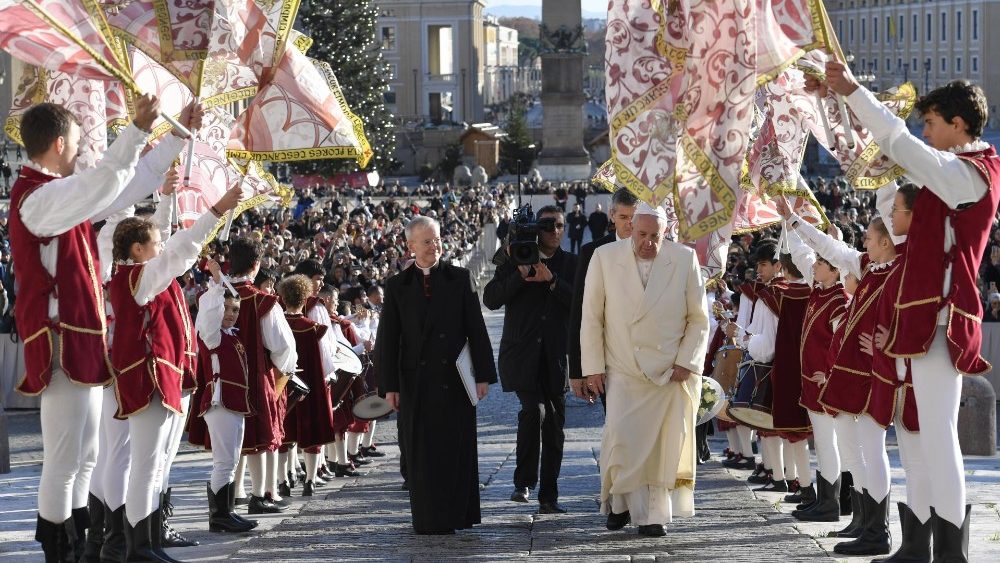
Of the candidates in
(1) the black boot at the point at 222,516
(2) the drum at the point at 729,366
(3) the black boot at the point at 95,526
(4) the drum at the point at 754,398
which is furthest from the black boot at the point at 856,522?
(3) the black boot at the point at 95,526

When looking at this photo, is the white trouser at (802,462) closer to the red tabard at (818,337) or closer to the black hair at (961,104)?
the red tabard at (818,337)

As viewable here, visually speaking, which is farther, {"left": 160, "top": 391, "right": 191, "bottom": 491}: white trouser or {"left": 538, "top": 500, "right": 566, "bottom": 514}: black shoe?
{"left": 538, "top": 500, "right": 566, "bottom": 514}: black shoe

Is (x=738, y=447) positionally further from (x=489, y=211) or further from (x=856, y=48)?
(x=856, y=48)

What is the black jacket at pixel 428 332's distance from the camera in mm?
8844

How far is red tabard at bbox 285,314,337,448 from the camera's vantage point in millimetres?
11180

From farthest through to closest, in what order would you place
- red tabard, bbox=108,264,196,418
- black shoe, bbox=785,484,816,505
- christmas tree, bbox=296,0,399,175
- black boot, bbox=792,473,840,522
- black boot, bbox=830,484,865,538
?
1. christmas tree, bbox=296,0,399,175
2. black shoe, bbox=785,484,816,505
3. black boot, bbox=792,473,840,522
4. black boot, bbox=830,484,865,538
5. red tabard, bbox=108,264,196,418

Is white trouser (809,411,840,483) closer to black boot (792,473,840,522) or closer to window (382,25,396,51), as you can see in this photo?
black boot (792,473,840,522)

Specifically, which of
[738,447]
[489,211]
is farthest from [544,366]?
[489,211]

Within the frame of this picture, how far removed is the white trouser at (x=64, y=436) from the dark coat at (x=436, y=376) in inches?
97.0

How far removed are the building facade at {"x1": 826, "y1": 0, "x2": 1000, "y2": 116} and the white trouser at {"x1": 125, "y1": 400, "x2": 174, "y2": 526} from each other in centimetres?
10459

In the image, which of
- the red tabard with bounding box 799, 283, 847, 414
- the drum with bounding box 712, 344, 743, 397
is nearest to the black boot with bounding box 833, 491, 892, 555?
the red tabard with bounding box 799, 283, 847, 414

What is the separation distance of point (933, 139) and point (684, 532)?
8.78ft

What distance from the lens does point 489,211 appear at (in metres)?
39.7

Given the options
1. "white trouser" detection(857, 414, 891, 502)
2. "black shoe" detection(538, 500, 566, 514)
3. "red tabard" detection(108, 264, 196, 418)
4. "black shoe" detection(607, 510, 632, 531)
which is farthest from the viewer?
"black shoe" detection(538, 500, 566, 514)
